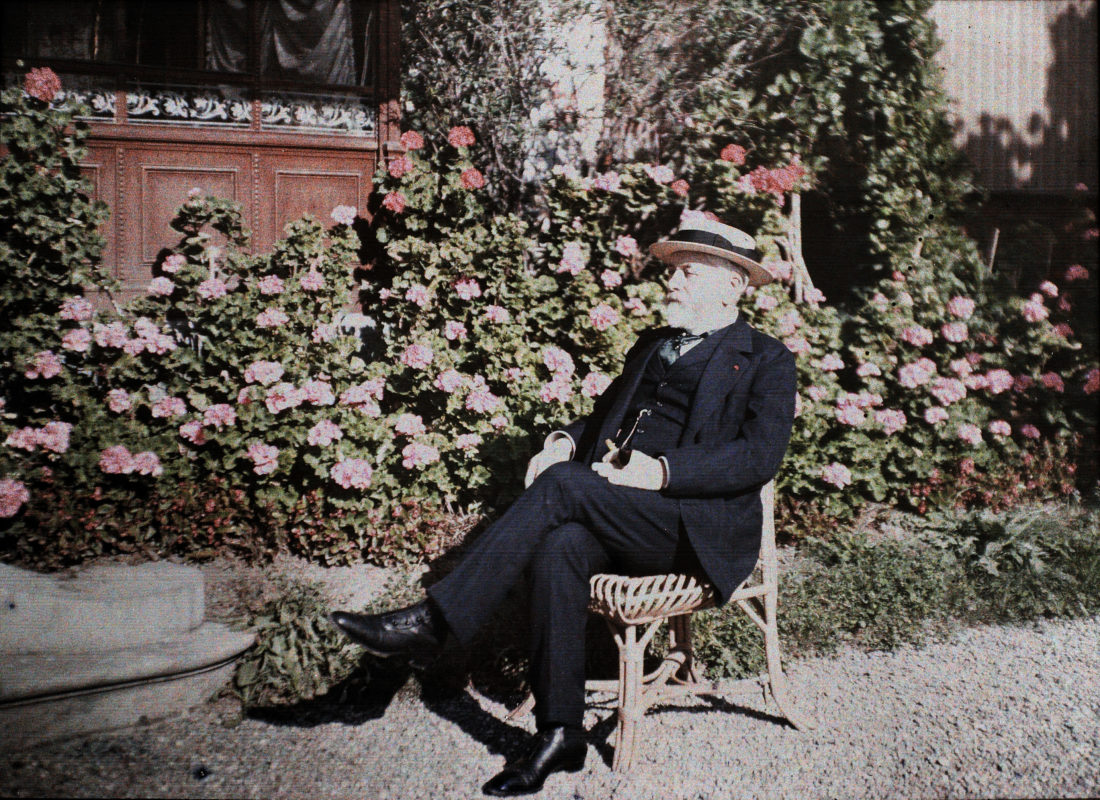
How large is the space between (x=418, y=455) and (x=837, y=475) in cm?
202

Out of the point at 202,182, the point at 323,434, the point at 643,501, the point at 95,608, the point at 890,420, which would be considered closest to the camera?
the point at 643,501

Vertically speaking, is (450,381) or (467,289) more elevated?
→ (467,289)

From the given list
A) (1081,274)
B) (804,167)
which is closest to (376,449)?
(804,167)

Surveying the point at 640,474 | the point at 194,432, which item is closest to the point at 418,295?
the point at 194,432

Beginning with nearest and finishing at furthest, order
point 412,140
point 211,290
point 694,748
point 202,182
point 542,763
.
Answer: point 542,763
point 694,748
point 211,290
point 412,140
point 202,182

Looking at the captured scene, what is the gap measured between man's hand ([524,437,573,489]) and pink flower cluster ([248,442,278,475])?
1.35 meters

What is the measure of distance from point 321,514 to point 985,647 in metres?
2.82

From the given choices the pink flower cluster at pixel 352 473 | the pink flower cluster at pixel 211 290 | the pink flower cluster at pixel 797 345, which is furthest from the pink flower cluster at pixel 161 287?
the pink flower cluster at pixel 797 345

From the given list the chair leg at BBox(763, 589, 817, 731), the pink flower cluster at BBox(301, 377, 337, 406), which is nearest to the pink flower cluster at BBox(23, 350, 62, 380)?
the pink flower cluster at BBox(301, 377, 337, 406)

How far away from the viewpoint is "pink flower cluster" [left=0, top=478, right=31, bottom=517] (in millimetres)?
3469

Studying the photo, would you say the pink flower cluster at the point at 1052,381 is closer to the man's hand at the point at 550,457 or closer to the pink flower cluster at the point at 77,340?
the man's hand at the point at 550,457

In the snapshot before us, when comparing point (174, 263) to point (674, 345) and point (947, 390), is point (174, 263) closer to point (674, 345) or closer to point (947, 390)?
point (674, 345)

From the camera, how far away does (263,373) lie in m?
3.88

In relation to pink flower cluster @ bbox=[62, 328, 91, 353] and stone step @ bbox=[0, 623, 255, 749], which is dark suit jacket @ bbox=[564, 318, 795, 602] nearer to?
stone step @ bbox=[0, 623, 255, 749]
